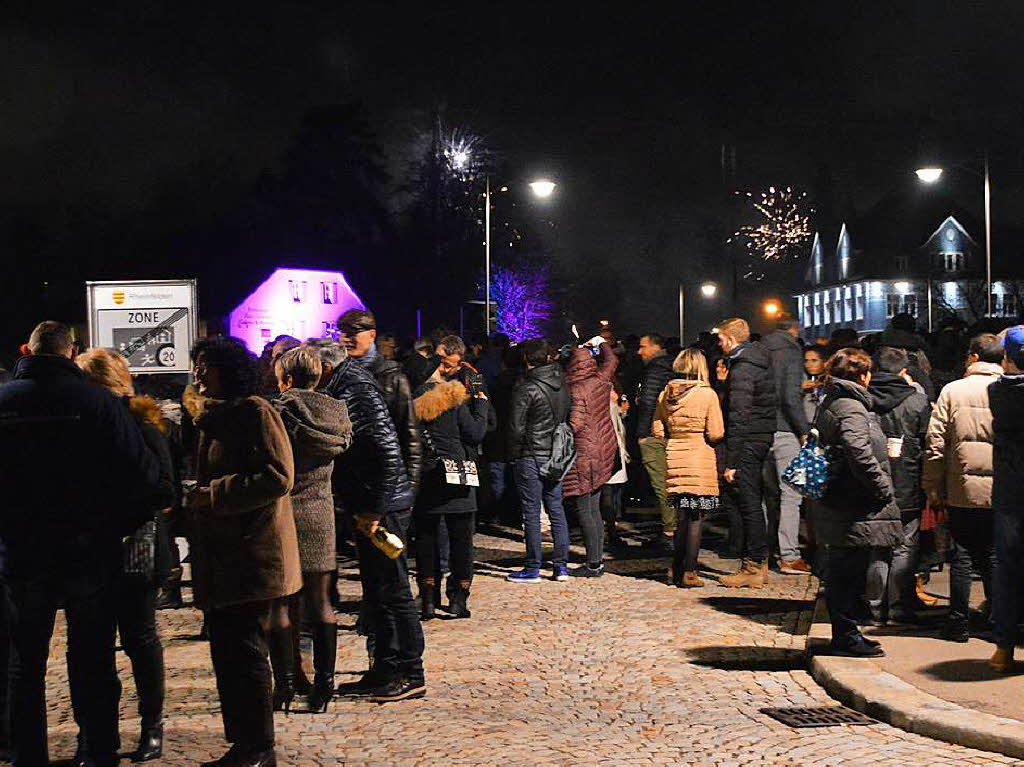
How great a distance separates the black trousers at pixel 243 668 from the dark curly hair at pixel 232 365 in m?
0.96

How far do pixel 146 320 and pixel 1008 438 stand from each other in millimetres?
9945

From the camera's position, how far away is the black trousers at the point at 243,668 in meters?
5.92

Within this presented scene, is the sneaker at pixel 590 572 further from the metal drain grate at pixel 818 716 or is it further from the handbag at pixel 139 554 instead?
the handbag at pixel 139 554

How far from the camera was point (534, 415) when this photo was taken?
37.9 ft

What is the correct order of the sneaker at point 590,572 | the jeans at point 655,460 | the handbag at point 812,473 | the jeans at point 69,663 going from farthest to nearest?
1. the jeans at point 655,460
2. the sneaker at point 590,572
3. the handbag at point 812,473
4. the jeans at point 69,663

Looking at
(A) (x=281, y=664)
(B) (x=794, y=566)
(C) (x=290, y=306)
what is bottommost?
(B) (x=794, y=566)

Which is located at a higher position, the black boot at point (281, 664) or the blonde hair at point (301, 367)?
the blonde hair at point (301, 367)

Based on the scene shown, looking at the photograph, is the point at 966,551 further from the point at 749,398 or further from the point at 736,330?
the point at 736,330

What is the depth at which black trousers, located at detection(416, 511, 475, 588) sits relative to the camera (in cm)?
1005

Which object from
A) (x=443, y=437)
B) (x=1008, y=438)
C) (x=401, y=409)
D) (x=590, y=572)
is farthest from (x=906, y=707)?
(x=590, y=572)

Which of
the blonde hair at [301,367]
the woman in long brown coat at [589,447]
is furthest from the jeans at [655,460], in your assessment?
the blonde hair at [301,367]

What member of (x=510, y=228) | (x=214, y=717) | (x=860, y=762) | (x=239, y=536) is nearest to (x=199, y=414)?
(x=239, y=536)

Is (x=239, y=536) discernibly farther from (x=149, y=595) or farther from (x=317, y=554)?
(x=317, y=554)

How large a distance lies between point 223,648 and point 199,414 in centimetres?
106
